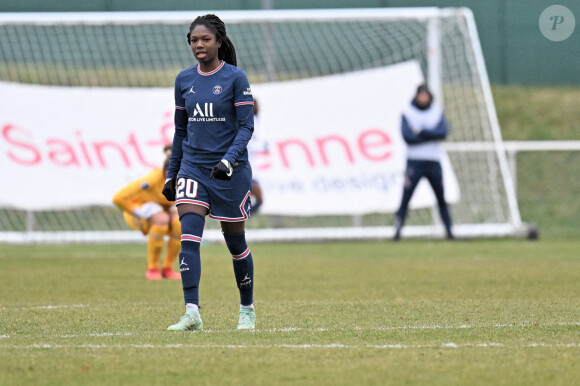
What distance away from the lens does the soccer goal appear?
1658cm

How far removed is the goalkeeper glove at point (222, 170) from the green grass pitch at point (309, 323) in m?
0.98

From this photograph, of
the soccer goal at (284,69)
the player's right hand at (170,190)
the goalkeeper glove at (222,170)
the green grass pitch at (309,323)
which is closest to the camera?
the green grass pitch at (309,323)

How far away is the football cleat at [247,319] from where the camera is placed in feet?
22.6

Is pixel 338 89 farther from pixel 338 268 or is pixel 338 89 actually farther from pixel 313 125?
pixel 338 268

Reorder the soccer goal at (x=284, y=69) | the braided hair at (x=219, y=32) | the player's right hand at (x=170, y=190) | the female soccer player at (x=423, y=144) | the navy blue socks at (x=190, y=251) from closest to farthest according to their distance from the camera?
the navy blue socks at (x=190, y=251) → the braided hair at (x=219, y=32) → the player's right hand at (x=170, y=190) → the female soccer player at (x=423, y=144) → the soccer goal at (x=284, y=69)

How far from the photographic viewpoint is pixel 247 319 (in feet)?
22.8

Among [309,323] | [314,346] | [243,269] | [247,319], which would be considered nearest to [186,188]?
[243,269]

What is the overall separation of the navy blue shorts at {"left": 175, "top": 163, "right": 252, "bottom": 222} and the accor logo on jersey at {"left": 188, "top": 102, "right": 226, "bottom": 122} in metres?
0.31

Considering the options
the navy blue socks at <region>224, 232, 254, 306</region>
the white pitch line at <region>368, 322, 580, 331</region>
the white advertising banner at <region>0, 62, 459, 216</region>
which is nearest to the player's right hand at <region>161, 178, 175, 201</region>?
the navy blue socks at <region>224, 232, 254, 306</region>

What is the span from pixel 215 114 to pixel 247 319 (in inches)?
54.2

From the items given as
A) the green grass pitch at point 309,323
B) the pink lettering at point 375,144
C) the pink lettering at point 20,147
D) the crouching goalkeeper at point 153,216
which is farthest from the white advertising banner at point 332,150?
the crouching goalkeeper at point 153,216

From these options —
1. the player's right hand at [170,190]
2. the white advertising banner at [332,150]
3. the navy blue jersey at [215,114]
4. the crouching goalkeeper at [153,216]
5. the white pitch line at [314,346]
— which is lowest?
the white advertising banner at [332,150]

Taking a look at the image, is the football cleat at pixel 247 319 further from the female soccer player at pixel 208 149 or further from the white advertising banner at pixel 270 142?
the white advertising banner at pixel 270 142

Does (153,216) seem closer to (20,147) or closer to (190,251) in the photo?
(190,251)
